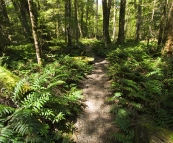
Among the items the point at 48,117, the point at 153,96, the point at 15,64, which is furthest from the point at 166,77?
the point at 15,64

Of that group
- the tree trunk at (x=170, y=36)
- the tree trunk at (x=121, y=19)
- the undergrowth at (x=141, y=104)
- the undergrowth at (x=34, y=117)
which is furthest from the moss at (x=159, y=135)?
the tree trunk at (x=121, y=19)

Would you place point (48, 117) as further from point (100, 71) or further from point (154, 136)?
point (100, 71)

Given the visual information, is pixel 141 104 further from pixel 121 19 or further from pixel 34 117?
pixel 121 19

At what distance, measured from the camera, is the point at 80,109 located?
4.83 metres

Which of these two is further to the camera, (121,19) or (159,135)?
(121,19)

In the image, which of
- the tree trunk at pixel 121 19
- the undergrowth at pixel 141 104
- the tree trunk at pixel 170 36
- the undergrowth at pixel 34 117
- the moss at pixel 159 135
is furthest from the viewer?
the tree trunk at pixel 121 19

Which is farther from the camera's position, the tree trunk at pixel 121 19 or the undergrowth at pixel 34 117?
the tree trunk at pixel 121 19

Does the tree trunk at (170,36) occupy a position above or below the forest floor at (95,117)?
above

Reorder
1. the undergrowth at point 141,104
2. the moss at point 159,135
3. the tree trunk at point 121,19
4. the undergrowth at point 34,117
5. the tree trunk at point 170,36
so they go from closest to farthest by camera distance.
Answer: the undergrowth at point 34,117, the moss at point 159,135, the undergrowth at point 141,104, the tree trunk at point 170,36, the tree trunk at point 121,19

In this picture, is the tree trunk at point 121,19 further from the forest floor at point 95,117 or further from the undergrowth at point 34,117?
the undergrowth at point 34,117

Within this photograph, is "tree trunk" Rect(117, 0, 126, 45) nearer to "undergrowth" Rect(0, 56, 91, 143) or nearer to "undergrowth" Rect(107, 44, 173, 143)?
"undergrowth" Rect(107, 44, 173, 143)

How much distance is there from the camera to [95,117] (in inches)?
182

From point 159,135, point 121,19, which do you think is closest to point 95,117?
point 159,135

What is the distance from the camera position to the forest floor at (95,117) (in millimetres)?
3902
